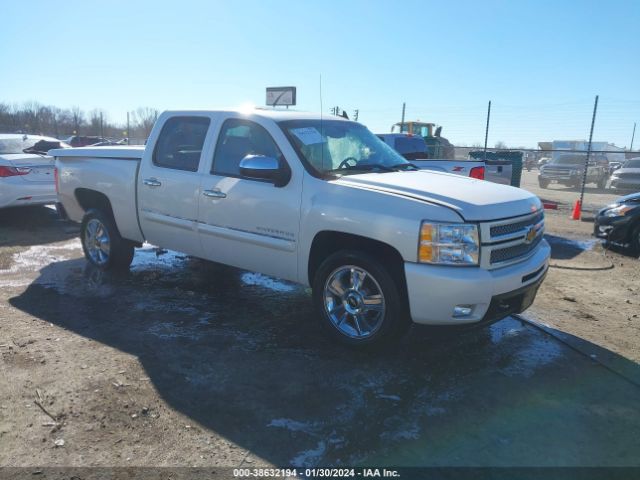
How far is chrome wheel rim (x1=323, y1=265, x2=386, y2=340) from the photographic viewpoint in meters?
3.99

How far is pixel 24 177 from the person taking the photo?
8430 mm

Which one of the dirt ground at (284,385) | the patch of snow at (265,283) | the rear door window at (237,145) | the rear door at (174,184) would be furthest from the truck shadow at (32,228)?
the rear door window at (237,145)

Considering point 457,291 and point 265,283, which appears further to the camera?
point 265,283

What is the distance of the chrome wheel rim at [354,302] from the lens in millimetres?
3994

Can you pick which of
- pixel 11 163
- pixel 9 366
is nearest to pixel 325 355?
pixel 9 366

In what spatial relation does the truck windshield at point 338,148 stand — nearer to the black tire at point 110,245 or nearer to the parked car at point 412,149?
the black tire at point 110,245

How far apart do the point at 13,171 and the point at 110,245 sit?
11.7 feet

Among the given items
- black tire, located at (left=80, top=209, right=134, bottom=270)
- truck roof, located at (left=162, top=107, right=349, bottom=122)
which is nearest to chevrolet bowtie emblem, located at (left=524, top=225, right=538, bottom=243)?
truck roof, located at (left=162, top=107, right=349, bottom=122)

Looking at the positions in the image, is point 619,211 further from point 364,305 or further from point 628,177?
point 628,177

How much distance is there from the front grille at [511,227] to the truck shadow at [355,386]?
0.76 meters

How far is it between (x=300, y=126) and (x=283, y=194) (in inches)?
29.7

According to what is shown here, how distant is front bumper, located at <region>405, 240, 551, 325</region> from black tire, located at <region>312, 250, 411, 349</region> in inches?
6.2

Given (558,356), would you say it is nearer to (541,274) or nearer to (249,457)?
(541,274)

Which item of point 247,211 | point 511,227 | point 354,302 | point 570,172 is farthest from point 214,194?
point 570,172
